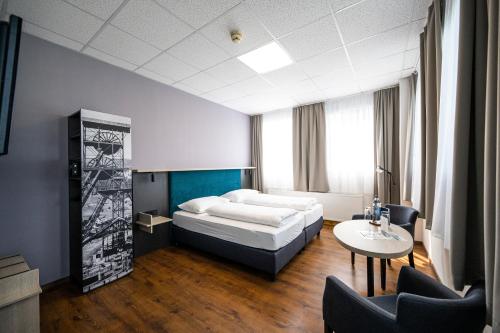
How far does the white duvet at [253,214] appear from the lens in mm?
2465

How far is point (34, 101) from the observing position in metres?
2.04

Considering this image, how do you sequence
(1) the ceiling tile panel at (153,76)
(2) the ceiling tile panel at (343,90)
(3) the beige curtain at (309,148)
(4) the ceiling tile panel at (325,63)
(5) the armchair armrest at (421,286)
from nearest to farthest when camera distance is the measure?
(5) the armchair armrest at (421,286)
(4) the ceiling tile panel at (325,63)
(1) the ceiling tile panel at (153,76)
(2) the ceiling tile panel at (343,90)
(3) the beige curtain at (309,148)

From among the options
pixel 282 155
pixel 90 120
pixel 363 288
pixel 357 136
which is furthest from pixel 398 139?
pixel 90 120

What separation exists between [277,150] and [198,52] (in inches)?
127

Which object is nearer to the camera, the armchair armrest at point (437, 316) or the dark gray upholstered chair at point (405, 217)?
the armchair armrest at point (437, 316)

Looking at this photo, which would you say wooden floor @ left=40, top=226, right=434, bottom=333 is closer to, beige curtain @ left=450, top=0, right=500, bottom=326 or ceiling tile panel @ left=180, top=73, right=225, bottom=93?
beige curtain @ left=450, top=0, right=500, bottom=326

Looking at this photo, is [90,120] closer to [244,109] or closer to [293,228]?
[293,228]

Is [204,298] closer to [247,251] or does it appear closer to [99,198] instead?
[247,251]

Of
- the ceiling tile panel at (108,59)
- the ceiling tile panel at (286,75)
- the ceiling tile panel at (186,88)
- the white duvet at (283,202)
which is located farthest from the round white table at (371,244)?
the ceiling tile panel at (108,59)

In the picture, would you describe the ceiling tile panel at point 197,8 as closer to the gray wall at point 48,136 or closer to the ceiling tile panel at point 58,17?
the ceiling tile panel at point 58,17

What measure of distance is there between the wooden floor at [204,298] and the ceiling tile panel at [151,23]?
2.74 meters

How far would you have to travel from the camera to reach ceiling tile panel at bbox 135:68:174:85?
2.83 m

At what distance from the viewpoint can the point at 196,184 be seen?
368 cm

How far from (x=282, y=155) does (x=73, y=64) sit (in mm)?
4132
